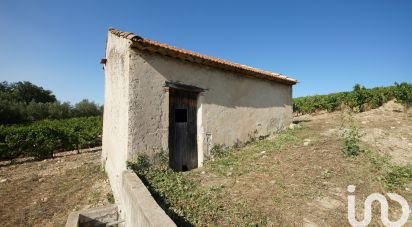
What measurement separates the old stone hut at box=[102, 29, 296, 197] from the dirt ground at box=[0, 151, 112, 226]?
3.47 feet

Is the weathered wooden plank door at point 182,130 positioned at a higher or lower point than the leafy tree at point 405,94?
lower

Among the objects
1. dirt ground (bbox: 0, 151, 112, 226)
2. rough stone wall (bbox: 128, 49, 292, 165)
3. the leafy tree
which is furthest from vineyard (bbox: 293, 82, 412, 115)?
dirt ground (bbox: 0, 151, 112, 226)

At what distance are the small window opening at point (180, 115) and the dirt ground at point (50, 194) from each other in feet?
10.1

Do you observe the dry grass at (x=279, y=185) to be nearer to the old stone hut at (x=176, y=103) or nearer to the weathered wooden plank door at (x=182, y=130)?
the weathered wooden plank door at (x=182, y=130)

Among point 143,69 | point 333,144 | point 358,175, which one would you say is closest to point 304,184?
point 358,175

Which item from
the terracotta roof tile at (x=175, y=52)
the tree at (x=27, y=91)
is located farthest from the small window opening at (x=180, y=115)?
the tree at (x=27, y=91)

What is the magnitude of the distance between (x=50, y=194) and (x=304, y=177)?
7.91 metres

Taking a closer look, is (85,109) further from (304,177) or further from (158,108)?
(304,177)

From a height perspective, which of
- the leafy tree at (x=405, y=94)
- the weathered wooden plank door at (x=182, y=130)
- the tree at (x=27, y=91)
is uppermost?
the tree at (x=27, y=91)

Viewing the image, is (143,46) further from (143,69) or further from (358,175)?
(358,175)

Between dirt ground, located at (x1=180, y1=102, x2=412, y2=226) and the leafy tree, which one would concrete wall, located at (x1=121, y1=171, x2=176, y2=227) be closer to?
dirt ground, located at (x1=180, y1=102, x2=412, y2=226)

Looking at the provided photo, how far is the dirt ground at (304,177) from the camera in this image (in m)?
4.31

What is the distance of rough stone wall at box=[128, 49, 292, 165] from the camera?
601 cm

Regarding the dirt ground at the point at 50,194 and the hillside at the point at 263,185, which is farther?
the dirt ground at the point at 50,194
